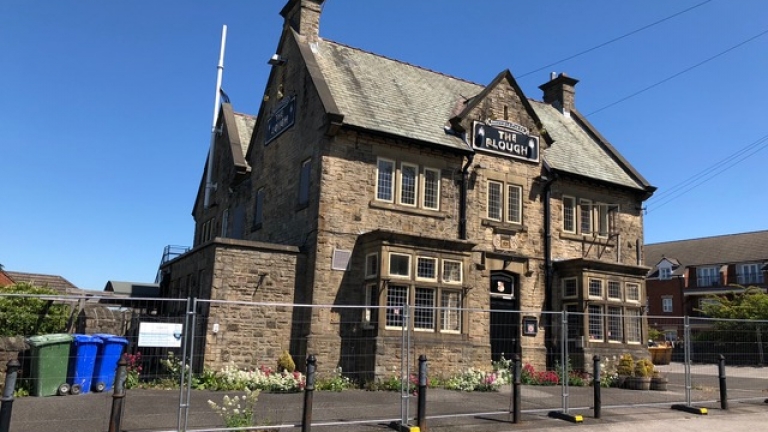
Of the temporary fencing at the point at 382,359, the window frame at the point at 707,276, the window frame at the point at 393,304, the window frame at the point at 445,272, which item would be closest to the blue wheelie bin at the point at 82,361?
the temporary fencing at the point at 382,359

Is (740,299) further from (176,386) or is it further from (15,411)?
(15,411)

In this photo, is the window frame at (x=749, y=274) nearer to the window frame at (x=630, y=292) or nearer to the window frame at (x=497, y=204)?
the window frame at (x=630, y=292)

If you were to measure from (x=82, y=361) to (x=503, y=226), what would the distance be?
44.0 feet

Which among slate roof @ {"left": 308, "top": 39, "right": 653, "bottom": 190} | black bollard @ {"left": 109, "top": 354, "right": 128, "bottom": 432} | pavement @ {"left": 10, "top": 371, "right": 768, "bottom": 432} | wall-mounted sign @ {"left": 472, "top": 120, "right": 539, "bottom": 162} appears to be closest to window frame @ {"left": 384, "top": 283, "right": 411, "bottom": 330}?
pavement @ {"left": 10, "top": 371, "right": 768, "bottom": 432}

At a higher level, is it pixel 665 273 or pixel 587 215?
pixel 665 273

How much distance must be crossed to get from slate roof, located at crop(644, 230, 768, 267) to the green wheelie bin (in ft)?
187

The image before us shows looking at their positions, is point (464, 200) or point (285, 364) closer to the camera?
point (285, 364)

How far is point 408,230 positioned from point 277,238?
4.79 m

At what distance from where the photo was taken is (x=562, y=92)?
94.5 ft

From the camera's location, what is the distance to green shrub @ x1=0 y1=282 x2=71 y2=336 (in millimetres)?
16203

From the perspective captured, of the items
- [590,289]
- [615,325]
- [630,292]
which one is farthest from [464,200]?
[630,292]

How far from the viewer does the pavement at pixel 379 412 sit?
982 centimetres

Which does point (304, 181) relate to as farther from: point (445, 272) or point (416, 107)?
point (445, 272)

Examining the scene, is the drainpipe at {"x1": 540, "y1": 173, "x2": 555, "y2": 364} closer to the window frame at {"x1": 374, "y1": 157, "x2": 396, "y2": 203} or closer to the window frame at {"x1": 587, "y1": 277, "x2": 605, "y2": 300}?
the window frame at {"x1": 587, "y1": 277, "x2": 605, "y2": 300}
